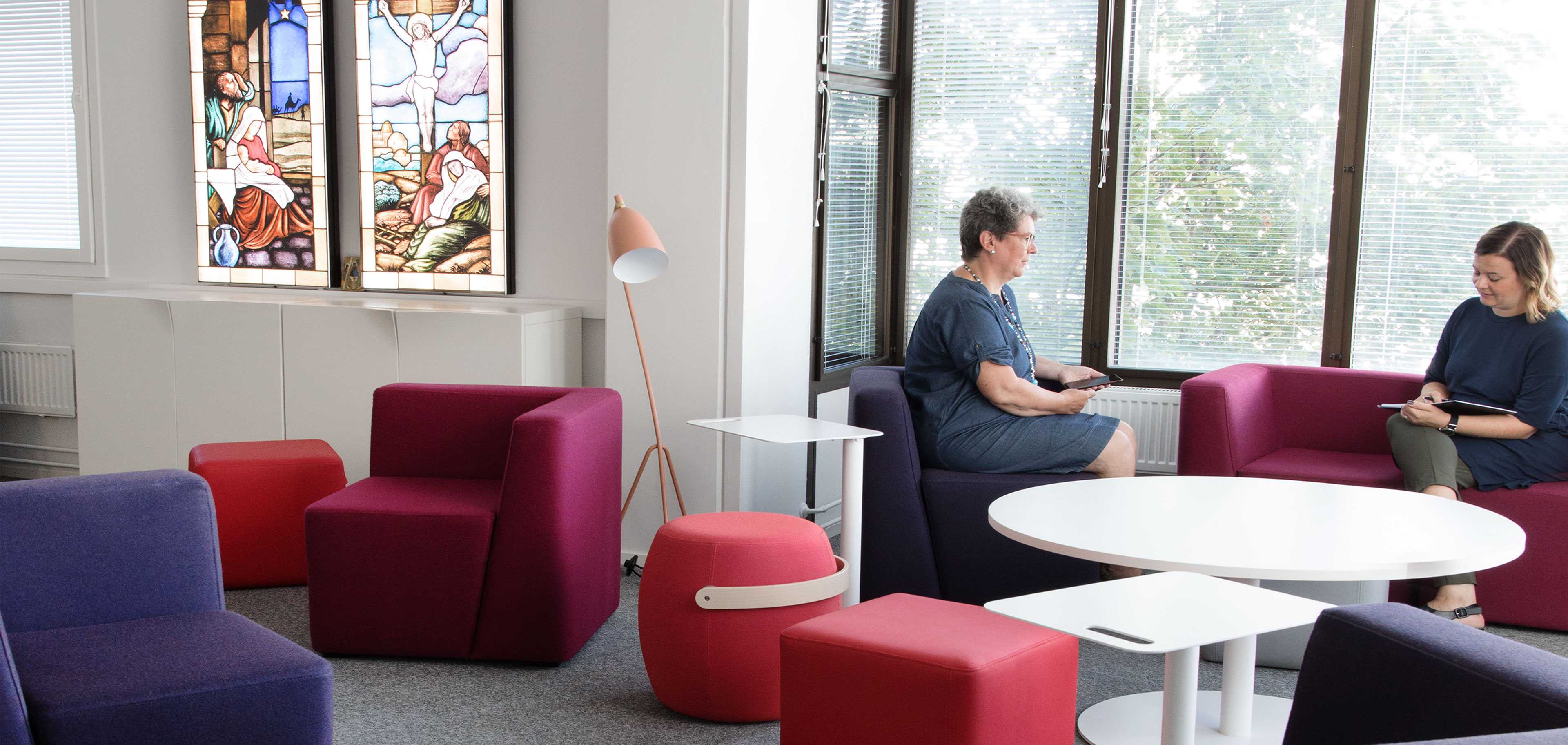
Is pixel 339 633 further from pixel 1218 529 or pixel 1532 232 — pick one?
pixel 1532 232

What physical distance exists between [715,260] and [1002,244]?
1013 millimetres

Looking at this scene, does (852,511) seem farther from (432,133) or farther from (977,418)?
(432,133)

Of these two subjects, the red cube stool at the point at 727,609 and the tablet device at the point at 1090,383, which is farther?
the tablet device at the point at 1090,383

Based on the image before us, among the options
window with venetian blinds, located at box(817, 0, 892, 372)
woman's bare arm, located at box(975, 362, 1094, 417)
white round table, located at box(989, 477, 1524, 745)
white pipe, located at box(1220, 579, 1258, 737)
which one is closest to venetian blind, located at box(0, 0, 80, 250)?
window with venetian blinds, located at box(817, 0, 892, 372)

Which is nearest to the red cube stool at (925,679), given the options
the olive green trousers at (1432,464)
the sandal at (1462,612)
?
the sandal at (1462,612)

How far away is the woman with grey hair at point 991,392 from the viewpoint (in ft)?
12.1

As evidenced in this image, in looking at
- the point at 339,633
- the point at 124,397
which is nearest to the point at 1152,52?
the point at 339,633

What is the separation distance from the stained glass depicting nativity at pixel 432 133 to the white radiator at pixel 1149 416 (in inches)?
107

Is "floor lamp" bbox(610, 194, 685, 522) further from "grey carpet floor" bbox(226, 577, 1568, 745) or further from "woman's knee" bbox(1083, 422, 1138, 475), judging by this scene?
"woman's knee" bbox(1083, 422, 1138, 475)

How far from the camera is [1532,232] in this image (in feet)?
12.3

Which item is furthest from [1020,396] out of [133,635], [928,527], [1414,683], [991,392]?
[133,635]

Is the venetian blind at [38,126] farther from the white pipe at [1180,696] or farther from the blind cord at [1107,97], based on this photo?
the white pipe at [1180,696]

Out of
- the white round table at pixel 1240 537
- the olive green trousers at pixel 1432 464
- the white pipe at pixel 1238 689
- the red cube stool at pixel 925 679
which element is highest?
the white round table at pixel 1240 537

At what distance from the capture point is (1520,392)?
3.84m
